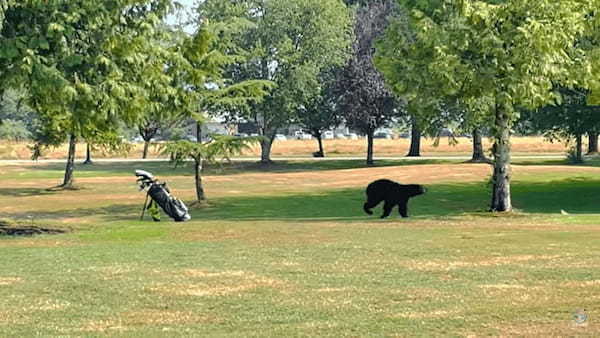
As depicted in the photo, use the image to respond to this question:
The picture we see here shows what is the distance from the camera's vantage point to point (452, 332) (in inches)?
411

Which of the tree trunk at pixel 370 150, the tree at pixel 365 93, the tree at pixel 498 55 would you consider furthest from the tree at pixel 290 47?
the tree at pixel 498 55

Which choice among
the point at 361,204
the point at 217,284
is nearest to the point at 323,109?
the point at 361,204

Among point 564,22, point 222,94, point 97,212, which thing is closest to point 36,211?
point 97,212

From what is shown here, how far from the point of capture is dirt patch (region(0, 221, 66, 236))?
24219mm

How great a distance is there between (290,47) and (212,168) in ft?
37.0

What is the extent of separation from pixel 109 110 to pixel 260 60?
175 ft

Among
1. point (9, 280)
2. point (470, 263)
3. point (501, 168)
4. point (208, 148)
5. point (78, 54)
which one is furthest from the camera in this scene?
point (208, 148)

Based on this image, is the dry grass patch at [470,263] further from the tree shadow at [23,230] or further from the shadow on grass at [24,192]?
the shadow on grass at [24,192]

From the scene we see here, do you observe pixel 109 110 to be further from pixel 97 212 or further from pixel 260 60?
pixel 260 60

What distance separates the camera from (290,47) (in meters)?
72.4

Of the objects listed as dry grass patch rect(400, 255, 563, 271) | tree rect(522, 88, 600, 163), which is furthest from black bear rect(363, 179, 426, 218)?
dry grass patch rect(400, 255, 563, 271)

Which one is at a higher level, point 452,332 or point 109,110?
point 109,110

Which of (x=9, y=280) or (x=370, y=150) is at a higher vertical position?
(x=370, y=150)

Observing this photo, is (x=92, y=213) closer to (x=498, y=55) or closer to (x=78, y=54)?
(x=498, y=55)
